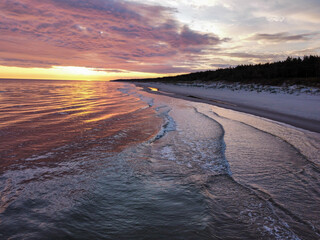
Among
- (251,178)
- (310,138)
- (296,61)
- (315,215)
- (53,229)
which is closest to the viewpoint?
(53,229)

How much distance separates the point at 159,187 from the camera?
3.40 m

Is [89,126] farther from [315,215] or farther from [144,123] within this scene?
[315,215]

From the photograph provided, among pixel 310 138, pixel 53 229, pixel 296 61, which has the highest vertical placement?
pixel 296 61

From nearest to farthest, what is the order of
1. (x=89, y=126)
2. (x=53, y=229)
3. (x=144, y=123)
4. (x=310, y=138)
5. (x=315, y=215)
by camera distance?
(x=53, y=229) → (x=315, y=215) → (x=310, y=138) → (x=89, y=126) → (x=144, y=123)

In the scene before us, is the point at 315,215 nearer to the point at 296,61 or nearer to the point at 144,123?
the point at 144,123

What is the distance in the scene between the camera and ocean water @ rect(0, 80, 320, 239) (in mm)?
2379

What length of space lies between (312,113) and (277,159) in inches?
320

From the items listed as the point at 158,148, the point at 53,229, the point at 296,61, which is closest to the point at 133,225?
the point at 53,229

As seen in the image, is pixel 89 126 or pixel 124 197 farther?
pixel 89 126

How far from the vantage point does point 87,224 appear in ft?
8.04

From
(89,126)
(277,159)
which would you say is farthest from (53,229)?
(89,126)

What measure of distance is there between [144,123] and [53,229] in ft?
21.7

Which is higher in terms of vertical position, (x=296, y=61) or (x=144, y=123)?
(x=296, y=61)

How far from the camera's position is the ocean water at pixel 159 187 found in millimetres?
2379
